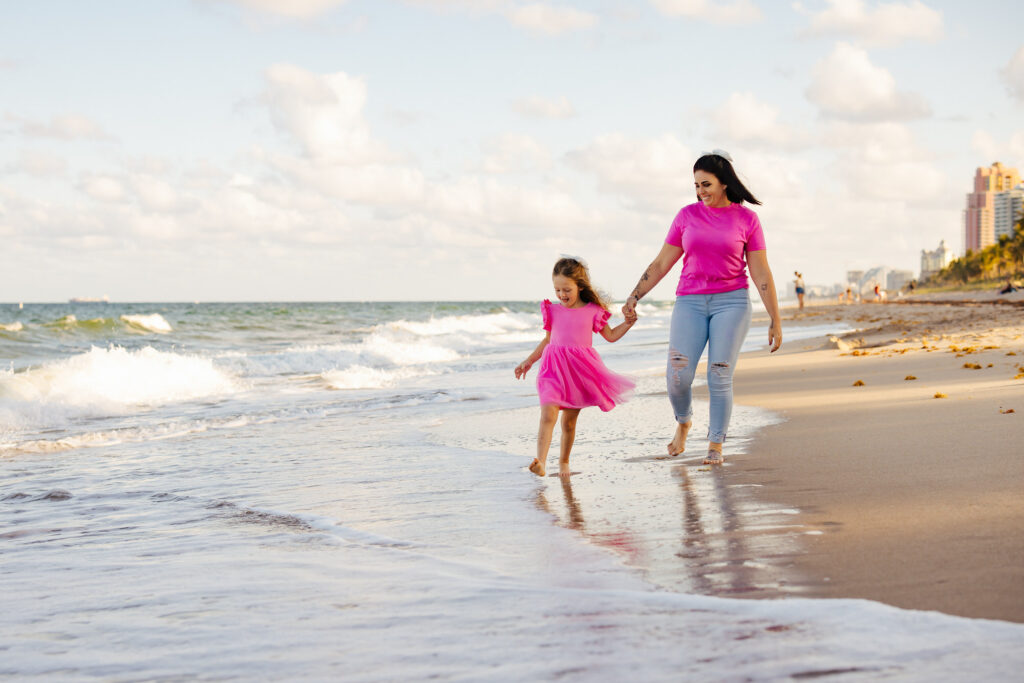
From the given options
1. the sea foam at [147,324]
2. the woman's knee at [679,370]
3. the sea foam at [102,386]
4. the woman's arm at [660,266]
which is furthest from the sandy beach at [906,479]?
the sea foam at [147,324]

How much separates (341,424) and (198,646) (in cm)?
587

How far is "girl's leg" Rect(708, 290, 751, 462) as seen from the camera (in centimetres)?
520

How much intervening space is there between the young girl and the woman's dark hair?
97 cm

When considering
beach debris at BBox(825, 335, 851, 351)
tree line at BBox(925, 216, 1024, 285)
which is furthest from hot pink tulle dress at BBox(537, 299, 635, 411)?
tree line at BBox(925, 216, 1024, 285)

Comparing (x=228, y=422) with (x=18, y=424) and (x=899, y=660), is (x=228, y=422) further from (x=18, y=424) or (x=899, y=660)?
(x=899, y=660)

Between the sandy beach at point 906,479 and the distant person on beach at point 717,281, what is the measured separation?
23.0 inches

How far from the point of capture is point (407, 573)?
3.22 meters

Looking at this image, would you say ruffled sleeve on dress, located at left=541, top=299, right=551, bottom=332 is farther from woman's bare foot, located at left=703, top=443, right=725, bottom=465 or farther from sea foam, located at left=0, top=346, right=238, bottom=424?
sea foam, located at left=0, top=346, right=238, bottom=424

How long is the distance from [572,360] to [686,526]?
6.12 ft

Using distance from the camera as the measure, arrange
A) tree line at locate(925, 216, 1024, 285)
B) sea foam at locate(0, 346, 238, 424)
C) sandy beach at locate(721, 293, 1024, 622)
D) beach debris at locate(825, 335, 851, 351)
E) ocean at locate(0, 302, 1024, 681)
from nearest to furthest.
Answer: ocean at locate(0, 302, 1024, 681) → sandy beach at locate(721, 293, 1024, 622) → sea foam at locate(0, 346, 238, 424) → beach debris at locate(825, 335, 851, 351) → tree line at locate(925, 216, 1024, 285)

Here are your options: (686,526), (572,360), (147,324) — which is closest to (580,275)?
(572,360)

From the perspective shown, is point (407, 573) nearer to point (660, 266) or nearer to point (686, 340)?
point (686, 340)

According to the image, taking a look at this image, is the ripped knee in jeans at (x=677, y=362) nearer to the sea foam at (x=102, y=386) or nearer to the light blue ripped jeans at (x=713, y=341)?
the light blue ripped jeans at (x=713, y=341)

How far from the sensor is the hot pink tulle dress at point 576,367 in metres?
5.32
